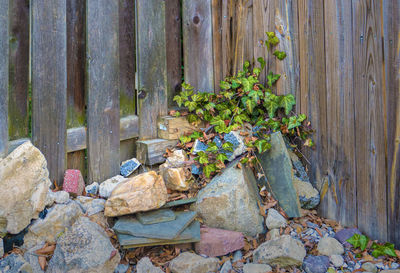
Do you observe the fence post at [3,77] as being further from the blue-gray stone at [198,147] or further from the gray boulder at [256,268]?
the gray boulder at [256,268]

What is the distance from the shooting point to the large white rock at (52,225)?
9.23 feet

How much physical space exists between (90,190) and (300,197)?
5.70 ft

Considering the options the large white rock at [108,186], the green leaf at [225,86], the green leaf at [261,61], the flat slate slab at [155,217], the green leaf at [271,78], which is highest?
the green leaf at [261,61]

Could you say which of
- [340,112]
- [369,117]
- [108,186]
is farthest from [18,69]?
[369,117]

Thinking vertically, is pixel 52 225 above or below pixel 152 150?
below

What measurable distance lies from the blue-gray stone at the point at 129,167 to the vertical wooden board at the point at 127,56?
424 mm

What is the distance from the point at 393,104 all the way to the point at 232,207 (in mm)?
1369

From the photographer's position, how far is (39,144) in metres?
3.12

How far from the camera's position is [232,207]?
3.17m

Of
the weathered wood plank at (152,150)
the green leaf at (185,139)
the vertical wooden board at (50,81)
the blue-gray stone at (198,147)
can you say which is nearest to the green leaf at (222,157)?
the blue-gray stone at (198,147)

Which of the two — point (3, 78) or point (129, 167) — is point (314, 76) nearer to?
point (129, 167)

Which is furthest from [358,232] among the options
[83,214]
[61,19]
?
[61,19]

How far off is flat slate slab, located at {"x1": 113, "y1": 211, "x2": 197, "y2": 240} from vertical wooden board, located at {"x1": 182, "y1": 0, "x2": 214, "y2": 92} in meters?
1.64

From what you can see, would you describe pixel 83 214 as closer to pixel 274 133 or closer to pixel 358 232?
pixel 274 133
